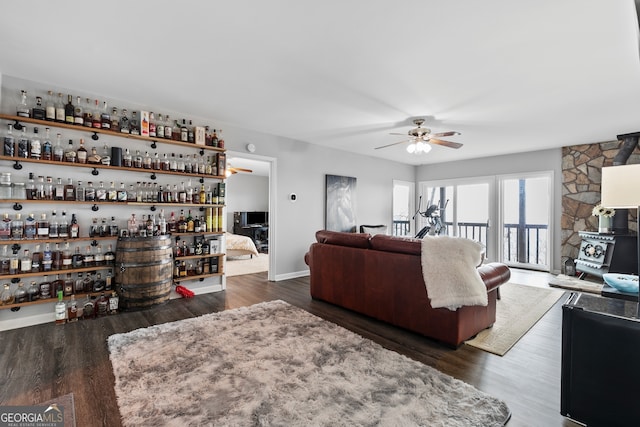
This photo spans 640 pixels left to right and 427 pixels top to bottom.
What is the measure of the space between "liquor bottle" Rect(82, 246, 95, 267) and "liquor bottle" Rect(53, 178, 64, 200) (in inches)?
24.8

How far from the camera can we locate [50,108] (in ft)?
9.91

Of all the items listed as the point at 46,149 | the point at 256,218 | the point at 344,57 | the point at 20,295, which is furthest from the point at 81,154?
the point at 256,218

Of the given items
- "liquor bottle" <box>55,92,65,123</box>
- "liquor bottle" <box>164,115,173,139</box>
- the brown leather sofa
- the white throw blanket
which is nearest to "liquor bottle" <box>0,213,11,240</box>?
"liquor bottle" <box>55,92,65,123</box>

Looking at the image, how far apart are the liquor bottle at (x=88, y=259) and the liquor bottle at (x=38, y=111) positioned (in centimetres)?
146

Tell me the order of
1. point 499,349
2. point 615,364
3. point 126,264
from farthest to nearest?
point 126,264 < point 499,349 < point 615,364

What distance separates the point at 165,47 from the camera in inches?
94.0

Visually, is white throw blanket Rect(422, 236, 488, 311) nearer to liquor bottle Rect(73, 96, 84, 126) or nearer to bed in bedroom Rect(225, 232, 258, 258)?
liquor bottle Rect(73, 96, 84, 126)

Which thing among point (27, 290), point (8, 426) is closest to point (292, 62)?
point (8, 426)

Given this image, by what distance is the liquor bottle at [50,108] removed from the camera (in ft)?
9.88

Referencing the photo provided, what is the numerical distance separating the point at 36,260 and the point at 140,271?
97 cm

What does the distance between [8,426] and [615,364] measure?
9.98 ft

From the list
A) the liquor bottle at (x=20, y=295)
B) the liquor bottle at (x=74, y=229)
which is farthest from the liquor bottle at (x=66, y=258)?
the liquor bottle at (x=20, y=295)

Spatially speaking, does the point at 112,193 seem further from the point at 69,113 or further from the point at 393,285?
the point at 393,285

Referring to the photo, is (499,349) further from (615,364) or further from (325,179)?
(325,179)
